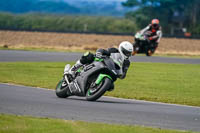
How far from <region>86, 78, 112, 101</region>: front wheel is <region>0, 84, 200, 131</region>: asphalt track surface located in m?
0.13

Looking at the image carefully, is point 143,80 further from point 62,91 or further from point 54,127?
point 54,127

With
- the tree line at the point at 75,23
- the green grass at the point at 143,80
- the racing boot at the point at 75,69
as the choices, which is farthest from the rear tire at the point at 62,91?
the tree line at the point at 75,23

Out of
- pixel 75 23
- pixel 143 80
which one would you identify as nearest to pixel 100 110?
pixel 143 80

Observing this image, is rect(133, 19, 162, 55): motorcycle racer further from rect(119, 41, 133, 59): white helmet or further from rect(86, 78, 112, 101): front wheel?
rect(86, 78, 112, 101): front wheel

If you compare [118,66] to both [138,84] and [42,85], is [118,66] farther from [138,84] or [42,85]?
[138,84]

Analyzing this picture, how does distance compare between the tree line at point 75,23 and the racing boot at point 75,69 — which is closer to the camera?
the racing boot at point 75,69

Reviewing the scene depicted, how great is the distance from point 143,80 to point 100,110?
767 centimetres

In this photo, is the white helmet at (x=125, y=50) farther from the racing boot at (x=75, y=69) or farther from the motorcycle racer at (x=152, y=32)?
the motorcycle racer at (x=152, y=32)

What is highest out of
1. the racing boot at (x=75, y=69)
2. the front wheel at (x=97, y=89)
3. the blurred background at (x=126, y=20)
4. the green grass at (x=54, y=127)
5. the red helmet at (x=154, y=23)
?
the green grass at (x=54, y=127)

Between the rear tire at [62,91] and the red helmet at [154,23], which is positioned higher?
the rear tire at [62,91]

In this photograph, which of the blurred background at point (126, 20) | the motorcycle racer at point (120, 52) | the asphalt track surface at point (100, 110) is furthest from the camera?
the blurred background at point (126, 20)

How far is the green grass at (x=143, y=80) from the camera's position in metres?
14.0

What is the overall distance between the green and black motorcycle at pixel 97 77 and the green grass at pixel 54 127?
9.30ft

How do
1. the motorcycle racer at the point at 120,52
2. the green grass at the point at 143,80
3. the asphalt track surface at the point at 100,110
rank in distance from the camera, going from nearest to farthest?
the asphalt track surface at the point at 100,110, the motorcycle racer at the point at 120,52, the green grass at the point at 143,80
